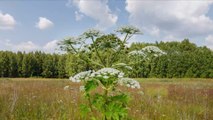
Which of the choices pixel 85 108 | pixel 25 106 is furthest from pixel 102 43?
pixel 25 106

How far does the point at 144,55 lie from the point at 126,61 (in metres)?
0.23

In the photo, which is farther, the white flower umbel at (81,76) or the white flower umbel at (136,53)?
the white flower umbel at (136,53)

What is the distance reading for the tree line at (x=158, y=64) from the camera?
6322 cm

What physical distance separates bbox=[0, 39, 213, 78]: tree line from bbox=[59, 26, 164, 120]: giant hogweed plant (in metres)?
48.3

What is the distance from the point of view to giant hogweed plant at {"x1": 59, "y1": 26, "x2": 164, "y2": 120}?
2863 mm

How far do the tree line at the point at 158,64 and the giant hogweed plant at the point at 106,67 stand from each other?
48280 mm

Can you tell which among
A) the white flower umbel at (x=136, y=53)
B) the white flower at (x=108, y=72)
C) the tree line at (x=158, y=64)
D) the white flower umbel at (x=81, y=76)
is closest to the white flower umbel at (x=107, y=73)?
the white flower at (x=108, y=72)

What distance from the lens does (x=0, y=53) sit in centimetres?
7931

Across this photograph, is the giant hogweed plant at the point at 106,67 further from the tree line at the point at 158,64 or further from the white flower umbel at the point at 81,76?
the tree line at the point at 158,64

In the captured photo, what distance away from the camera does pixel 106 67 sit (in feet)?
9.62

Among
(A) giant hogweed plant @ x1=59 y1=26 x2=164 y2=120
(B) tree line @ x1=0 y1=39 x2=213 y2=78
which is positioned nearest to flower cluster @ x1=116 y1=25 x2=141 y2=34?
(A) giant hogweed plant @ x1=59 y1=26 x2=164 y2=120

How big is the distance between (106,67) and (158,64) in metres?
63.6

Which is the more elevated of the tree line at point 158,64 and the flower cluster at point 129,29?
the tree line at point 158,64

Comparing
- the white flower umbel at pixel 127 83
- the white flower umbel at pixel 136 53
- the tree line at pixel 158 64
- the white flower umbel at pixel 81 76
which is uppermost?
the tree line at pixel 158 64
